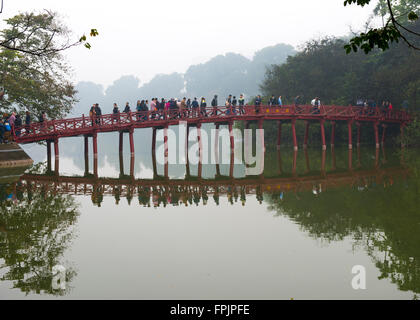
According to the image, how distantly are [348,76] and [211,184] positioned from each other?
32047 millimetres

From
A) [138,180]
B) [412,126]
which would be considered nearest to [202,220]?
[138,180]

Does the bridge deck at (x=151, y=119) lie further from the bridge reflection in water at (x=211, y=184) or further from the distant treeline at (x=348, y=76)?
the distant treeline at (x=348, y=76)

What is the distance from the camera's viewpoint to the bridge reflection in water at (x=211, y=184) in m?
15.6

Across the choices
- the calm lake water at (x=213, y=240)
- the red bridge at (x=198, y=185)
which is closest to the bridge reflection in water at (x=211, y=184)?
the red bridge at (x=198, y=185)

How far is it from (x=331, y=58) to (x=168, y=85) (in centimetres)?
11429

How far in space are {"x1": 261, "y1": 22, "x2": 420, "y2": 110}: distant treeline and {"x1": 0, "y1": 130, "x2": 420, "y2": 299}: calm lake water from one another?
968 inches

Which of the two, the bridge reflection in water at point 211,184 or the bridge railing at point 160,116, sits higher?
the bridge railing at point 160,116

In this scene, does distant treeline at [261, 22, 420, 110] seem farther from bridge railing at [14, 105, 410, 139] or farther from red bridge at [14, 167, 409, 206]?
red bridge at [14, 167, 409, 206]

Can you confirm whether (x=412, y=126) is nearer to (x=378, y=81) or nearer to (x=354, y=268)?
(x=378, y=81)

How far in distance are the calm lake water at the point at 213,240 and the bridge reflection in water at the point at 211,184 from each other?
0.12 metres

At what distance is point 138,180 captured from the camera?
20422mm

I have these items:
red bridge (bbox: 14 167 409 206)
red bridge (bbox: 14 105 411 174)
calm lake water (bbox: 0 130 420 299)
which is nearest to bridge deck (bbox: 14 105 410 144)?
red bridge (bbox: 14 105 411 174)

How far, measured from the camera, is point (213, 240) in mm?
9430
